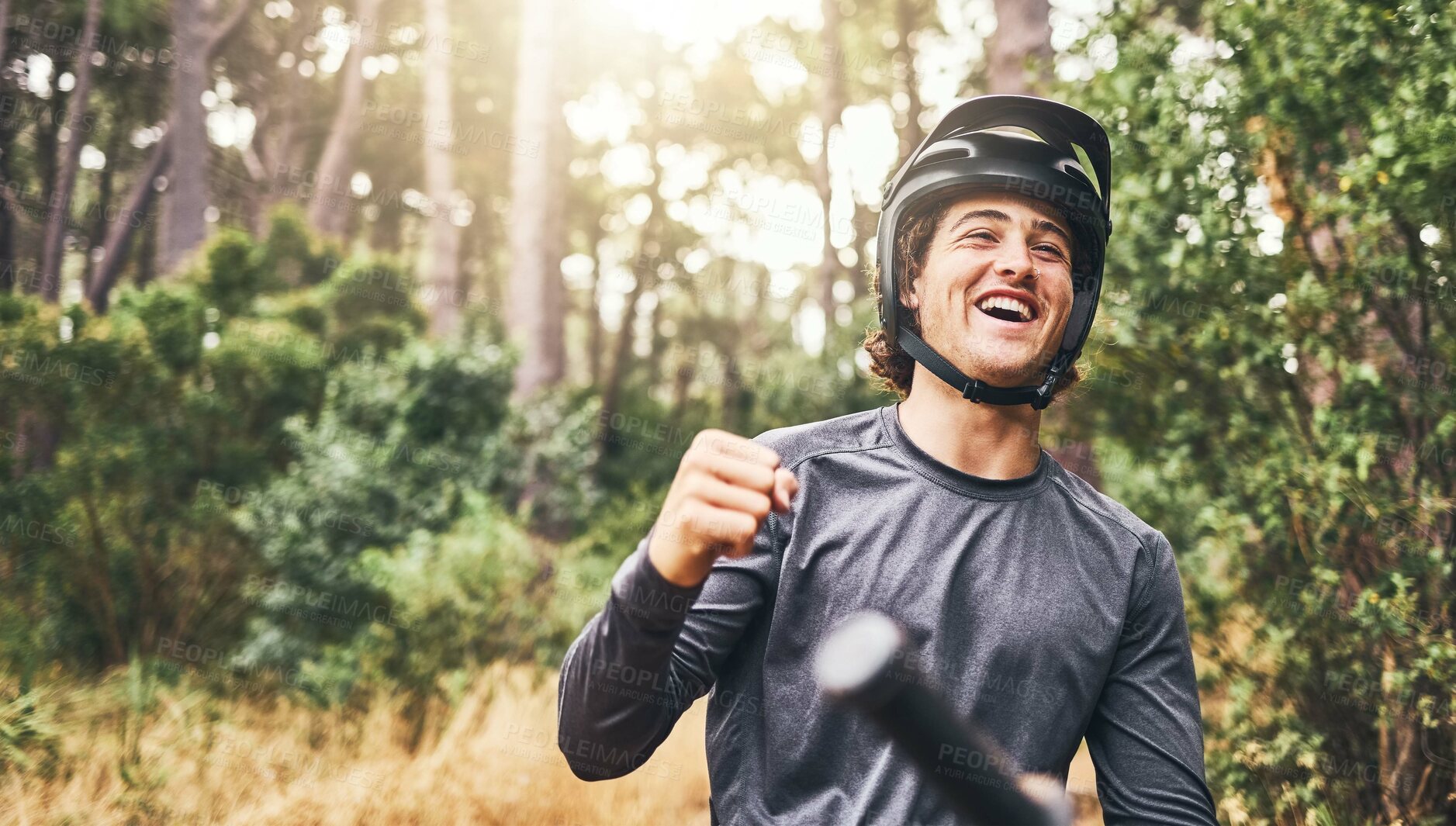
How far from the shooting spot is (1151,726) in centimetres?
213

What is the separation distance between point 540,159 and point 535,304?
1932 mm

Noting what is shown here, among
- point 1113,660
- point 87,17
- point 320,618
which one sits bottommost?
point 320,618

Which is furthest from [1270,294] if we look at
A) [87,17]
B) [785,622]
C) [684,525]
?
[87,17]

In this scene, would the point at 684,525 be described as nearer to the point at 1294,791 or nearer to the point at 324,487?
the point at 1294,791

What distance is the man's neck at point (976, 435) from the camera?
7.66 feet

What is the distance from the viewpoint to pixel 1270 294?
4.44 meters

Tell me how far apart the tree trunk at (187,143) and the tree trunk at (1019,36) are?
1340 centimetres

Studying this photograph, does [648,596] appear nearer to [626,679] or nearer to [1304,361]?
[626,679]

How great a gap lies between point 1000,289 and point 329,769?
15.5ft
